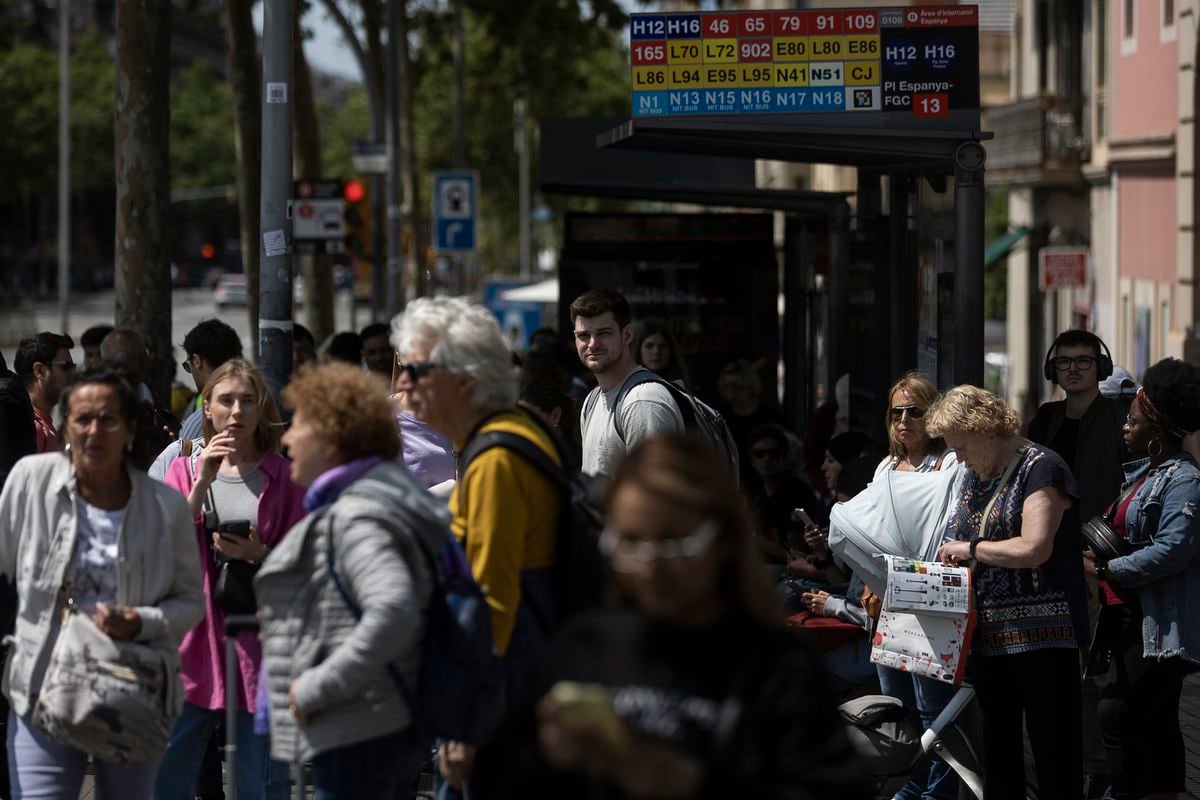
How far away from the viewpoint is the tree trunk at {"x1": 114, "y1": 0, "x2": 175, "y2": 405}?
12.0 metres

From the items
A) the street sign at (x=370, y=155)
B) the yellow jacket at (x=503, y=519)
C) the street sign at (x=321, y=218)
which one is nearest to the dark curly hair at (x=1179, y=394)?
the yellow jacket at (x=503, y=519)

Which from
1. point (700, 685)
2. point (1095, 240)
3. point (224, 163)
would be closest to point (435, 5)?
point (1095, 240)

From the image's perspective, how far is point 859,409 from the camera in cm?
1236

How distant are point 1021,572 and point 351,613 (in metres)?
2.81

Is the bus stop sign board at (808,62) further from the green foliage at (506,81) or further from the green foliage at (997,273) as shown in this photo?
the green foliage at (997,273)

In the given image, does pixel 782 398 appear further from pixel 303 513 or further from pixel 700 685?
pixel 700 685

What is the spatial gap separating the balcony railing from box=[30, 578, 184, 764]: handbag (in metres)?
26.9

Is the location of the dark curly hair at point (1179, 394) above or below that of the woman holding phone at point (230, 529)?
above

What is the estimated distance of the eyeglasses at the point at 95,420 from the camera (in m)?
4.93

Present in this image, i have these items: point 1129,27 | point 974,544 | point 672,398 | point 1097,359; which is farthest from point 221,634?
point 1129,27

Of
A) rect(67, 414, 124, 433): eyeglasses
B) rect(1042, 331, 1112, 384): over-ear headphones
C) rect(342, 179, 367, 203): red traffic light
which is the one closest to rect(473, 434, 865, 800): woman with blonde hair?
rect(67, 414, 124, 433): eyeglasses

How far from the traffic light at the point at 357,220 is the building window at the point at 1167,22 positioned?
987 cm

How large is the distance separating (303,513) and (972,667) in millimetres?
2316

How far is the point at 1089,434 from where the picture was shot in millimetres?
7770
